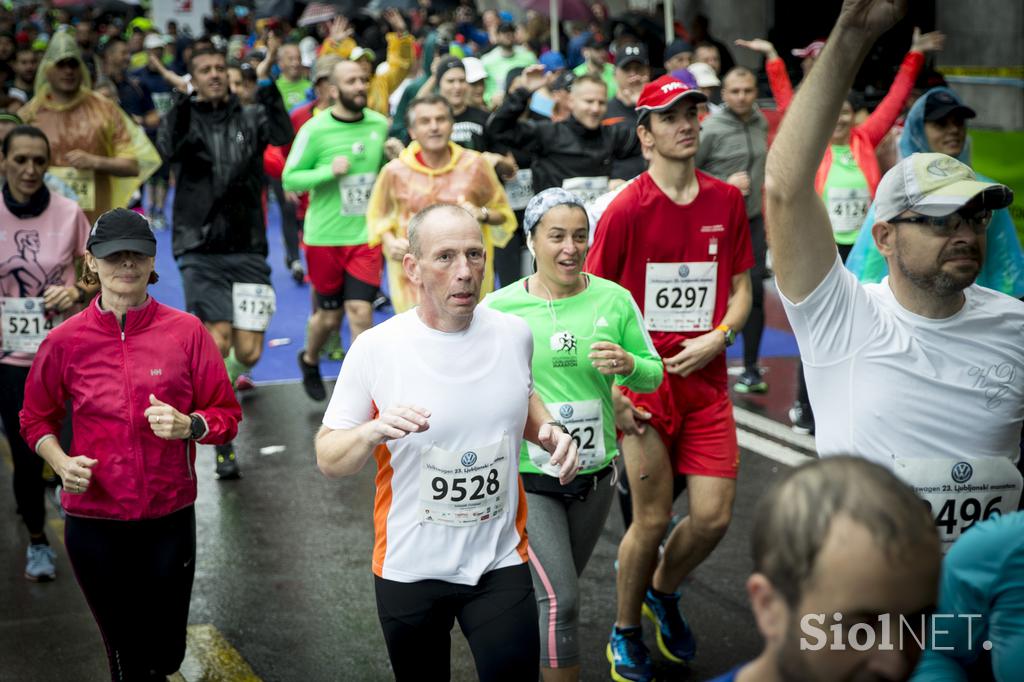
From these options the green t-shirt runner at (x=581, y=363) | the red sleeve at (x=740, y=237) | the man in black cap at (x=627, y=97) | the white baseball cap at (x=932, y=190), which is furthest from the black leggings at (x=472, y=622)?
the man in black cap at (x=627, y=97)

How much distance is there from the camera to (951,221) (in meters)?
3.31

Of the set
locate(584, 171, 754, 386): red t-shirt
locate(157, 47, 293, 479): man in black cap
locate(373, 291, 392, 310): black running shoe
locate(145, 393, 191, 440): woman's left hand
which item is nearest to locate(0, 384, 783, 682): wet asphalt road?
locate(157, 47, 293, 479): man in black cap

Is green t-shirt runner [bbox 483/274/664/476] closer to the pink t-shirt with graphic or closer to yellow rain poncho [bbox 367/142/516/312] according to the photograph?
the pink t-shirt with graphic

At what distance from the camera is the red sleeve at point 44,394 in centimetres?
465

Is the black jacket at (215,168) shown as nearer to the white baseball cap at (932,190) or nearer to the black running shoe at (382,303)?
the black running shoe at (382,303)

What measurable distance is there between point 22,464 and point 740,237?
3665 millimetres

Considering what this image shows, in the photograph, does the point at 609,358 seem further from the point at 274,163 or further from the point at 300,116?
the point at 300,116

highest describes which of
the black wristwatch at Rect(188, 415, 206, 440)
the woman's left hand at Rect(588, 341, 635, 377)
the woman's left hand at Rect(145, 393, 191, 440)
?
the woman's left hand at Rect(588, 341, 635, 377)

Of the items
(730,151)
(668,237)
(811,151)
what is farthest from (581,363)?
(730,151)

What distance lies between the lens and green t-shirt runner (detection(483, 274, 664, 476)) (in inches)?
188

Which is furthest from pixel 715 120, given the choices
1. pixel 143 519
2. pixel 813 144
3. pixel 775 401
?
pixel 813 144

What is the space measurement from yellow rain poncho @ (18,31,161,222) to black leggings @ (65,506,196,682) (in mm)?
4378

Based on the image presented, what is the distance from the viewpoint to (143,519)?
15.1 feet

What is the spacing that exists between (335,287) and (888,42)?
409 inches
